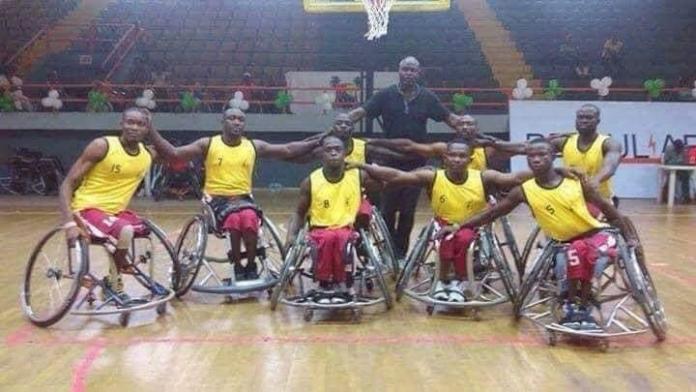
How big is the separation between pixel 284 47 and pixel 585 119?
1136 cm

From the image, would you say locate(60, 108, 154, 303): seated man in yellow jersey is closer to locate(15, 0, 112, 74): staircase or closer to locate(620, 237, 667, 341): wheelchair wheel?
locate(620, 237, 667, 341): wheelchair wheel

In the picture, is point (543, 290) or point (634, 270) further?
point (543, 290)

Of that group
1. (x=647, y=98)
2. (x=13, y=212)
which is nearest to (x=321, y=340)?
(x=13, y=212)

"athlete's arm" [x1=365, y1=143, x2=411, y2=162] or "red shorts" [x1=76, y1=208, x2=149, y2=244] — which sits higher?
"athlete's arm" [x1=365, y1=143, x2=411, y2=162]

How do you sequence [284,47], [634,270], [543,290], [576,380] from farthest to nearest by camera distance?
[284,47]
[543,290]
[634,270]
[576,380]

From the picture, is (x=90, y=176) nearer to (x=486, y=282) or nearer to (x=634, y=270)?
(x=486, y=282)

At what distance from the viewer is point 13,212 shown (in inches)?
392

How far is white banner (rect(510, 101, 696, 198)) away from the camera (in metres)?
12.2

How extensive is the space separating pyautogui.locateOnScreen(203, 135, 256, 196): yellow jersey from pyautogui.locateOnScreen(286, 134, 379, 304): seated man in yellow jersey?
0.55 meters

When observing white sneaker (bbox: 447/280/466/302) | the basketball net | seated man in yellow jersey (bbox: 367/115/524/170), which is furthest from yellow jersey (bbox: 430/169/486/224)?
the basketball net

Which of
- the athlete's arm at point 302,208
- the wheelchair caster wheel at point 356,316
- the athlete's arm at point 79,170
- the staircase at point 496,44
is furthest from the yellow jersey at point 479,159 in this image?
the staircase at point 496,44

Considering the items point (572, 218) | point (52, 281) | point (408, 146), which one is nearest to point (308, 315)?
point (572, 218)

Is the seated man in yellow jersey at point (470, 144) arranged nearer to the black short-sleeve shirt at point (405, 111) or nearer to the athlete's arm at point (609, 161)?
the black short-sleeve shirt at point (405, 111)

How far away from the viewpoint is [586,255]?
12.2 ft
